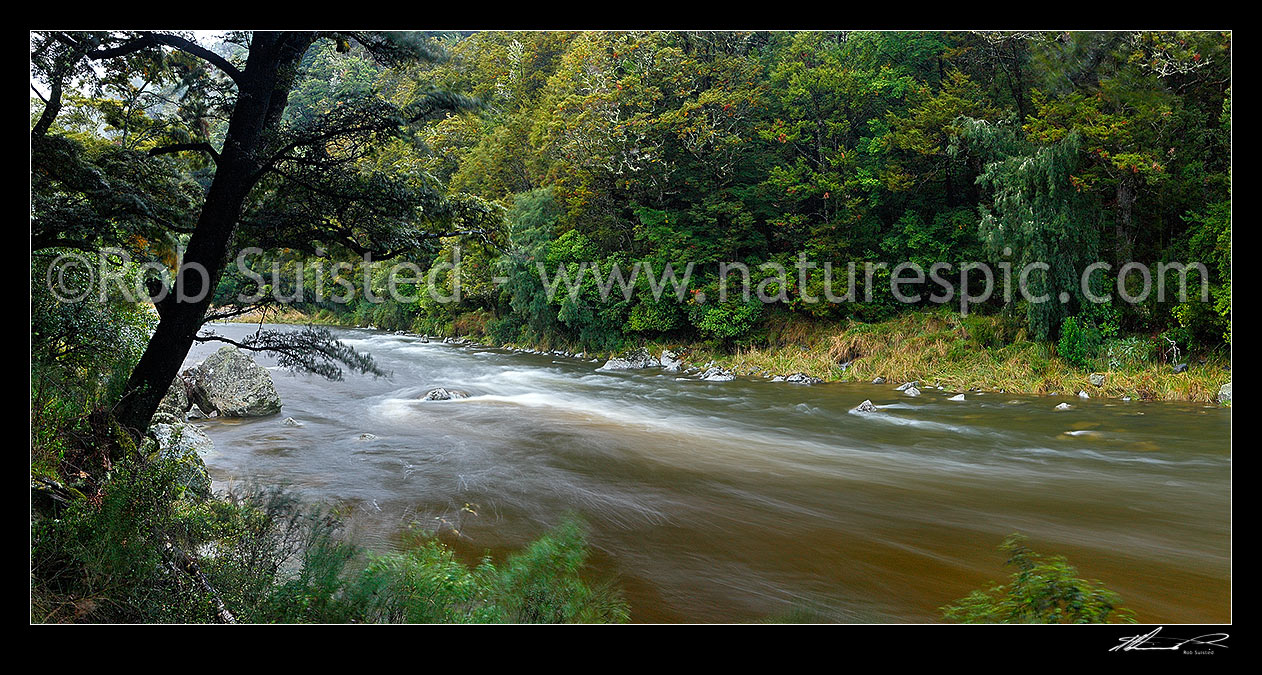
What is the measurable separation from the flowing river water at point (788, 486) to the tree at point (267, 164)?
2248 mm

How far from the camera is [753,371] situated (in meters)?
16.9


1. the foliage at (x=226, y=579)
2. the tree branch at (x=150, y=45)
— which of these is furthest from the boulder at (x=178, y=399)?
the foliage at (x=226, y=579)

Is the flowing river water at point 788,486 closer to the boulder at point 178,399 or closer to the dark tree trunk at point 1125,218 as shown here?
the boulder at point 178,399

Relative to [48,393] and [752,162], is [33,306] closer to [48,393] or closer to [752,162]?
[48,393]

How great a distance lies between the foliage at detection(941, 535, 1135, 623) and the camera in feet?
10.4

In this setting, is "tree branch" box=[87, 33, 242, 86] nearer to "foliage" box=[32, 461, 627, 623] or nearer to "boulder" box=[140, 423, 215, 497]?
"boulder" box=[140, 423, 215, 497]

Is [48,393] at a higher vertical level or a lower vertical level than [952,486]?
higher

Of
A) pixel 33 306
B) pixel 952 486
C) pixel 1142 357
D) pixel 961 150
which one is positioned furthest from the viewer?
pixel 961 150

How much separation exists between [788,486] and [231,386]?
8618mm

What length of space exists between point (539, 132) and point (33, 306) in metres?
18.1

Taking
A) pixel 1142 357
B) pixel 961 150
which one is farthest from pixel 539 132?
pixel 1142 357

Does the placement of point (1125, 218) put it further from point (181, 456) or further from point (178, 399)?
point (178, 399)

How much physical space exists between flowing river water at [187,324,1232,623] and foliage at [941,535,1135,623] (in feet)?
0.93
